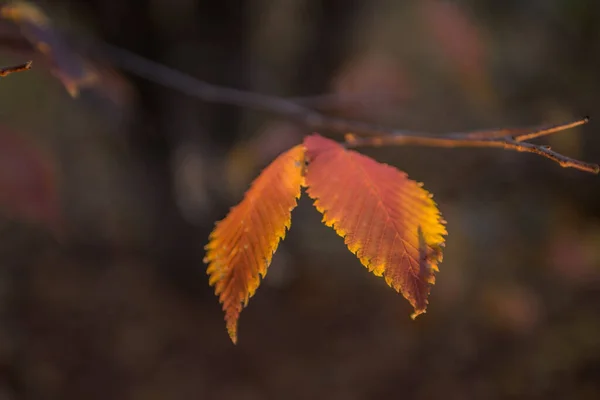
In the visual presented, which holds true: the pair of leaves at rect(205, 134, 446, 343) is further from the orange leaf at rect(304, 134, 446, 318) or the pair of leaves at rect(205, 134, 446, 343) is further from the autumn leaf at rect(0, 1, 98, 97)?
the autumn leaf at rect(0, 1, 98, 97)

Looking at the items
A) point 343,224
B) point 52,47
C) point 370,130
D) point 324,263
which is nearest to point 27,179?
point 52,47

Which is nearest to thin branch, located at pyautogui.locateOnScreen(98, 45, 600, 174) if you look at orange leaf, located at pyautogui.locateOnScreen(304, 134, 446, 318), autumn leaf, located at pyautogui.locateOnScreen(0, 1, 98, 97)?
orange leaf, located at pyautogui.locateOnScreen(304, 134, 446, 318)

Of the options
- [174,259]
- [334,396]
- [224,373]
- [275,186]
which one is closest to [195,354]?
[224,373]

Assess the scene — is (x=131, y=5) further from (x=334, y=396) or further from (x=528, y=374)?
(x=528, y=374)

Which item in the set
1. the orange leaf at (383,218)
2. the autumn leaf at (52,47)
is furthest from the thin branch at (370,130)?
the autumn leaf at (52,47)

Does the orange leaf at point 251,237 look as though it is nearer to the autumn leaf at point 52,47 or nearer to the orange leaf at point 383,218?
the orange leaf at point 383,218

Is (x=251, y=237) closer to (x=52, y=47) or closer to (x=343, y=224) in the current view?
(x=343, y=224)
